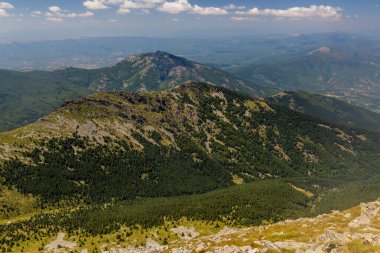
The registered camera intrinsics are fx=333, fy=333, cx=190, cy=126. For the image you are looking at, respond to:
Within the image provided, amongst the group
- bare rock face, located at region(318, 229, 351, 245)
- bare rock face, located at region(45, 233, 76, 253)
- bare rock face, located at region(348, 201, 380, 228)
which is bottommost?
bare rock face, located at region(45, 233, 76, 253)

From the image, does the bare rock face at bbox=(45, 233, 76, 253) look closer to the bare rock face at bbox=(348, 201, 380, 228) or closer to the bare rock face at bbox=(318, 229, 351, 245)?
the bare rock face at bbox=(348, 201, 380, 228)

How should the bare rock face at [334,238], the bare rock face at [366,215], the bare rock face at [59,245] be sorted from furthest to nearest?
the bare rock face at [59,245] < the bare rock face at [366,215] < the bare rock face at [334,238]

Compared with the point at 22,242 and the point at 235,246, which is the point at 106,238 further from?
the point at 235,246

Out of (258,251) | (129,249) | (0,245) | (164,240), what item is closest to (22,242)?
(0,245)

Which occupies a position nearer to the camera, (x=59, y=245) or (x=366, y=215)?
(x=366, y=215)

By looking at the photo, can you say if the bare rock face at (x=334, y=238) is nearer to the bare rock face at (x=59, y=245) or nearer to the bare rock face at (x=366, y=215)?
the bare rock face at (x=366, y=215)

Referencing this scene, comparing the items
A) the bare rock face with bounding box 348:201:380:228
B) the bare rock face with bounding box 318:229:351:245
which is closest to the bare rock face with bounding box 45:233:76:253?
the bare rock face with bounding box 348:201:380:228

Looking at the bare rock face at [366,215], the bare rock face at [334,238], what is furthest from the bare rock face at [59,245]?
the bare rock face at [334,238]

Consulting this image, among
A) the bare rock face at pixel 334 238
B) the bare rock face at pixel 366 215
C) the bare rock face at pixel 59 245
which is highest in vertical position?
the bare rock face at pixel 334 238

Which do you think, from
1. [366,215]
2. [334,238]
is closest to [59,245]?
[366,215]

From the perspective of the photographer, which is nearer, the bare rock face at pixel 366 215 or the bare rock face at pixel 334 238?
the bare rock face at pixel 334 238

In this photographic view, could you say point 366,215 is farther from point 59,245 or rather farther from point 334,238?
point 59,245
